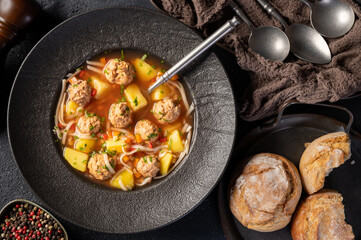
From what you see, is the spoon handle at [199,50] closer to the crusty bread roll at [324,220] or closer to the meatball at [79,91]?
the meatball at [79,91]

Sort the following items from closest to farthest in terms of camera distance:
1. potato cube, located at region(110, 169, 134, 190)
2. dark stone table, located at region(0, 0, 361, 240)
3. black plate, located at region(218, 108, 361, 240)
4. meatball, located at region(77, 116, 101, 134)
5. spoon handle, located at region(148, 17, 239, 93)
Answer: spoon handle, located at region(148, 17, 239, 93)
meatball, located at region(77, 116, 101, 134)
potato cube, located at region(110, 169, 134, 190)
black plate, located at region(218, 108, 361, 240)
dark stone table, located at region(0, 0, 361, 240)

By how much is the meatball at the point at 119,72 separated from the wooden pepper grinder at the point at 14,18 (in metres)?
1.06

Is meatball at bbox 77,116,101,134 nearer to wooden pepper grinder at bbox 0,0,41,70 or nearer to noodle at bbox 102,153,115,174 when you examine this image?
noodle at bbox 102,153,115,174

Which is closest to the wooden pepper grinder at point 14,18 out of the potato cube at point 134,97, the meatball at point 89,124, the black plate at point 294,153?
the meatball at point 89,124

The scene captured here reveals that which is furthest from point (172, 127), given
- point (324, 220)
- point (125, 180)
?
point (324, 220)

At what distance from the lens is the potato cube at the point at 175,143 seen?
4160mm

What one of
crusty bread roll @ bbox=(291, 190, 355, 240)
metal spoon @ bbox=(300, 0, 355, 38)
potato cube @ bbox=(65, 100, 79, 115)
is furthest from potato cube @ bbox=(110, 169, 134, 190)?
metal spoon @ bbox=(300, 0, 355, 38)

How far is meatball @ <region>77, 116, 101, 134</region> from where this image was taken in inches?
160

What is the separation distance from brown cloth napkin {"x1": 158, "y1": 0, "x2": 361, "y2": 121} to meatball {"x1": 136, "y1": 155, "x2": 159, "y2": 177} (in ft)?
3.97

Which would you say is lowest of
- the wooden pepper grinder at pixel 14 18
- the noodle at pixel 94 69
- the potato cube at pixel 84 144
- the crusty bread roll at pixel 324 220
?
the crusty bread roll at pixel 324 220

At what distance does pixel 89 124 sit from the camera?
13.3 ft

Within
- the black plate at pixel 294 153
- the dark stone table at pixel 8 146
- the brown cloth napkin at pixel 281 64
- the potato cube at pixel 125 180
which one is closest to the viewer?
the brown cloth napkin at pixel 281 64

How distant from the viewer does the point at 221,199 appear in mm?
4363

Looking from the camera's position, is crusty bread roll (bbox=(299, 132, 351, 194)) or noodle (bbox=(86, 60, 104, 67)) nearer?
crusty bread roll (bbox=(299, 132, 351, 194))
